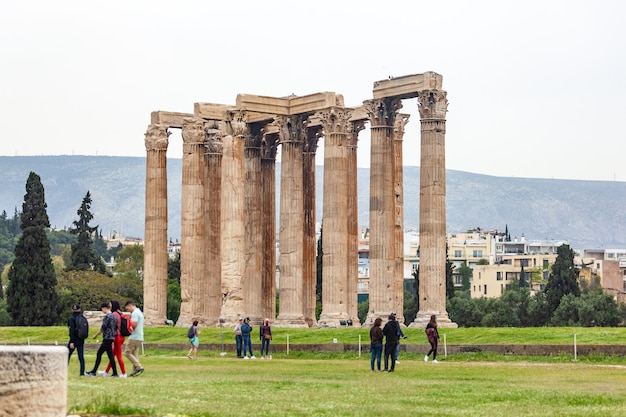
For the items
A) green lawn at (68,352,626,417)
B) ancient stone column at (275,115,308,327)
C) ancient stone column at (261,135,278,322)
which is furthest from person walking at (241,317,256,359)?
ancient stone column at (261,135,278,322)

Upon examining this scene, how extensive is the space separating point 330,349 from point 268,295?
2560cm

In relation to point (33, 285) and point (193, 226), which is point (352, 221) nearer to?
point (193, 226)

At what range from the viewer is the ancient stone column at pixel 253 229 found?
94625mm

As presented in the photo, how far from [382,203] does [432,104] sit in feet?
24.4

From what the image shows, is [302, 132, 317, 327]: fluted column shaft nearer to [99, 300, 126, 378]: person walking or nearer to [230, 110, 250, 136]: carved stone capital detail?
[230, 110, 250, 136]: carved stone capital detail

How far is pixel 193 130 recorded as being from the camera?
9431cm

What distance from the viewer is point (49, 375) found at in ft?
82.4

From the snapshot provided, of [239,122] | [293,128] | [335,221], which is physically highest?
[239,122]

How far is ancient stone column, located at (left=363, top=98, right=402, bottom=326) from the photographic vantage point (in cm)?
8525

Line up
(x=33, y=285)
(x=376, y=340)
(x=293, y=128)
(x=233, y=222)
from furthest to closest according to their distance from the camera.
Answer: (x=33, y=285) < (x=293, y=128) < (x=233, y=222) < (x=376, y=340)

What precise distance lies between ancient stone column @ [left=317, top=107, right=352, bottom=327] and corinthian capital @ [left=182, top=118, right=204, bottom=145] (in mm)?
9848

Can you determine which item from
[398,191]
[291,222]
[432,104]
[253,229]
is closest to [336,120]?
[398,191]

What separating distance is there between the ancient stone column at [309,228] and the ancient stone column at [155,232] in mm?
8860

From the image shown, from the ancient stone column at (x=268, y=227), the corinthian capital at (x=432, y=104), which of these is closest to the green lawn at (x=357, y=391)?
the corinthian capital at (x=432, y=104)
